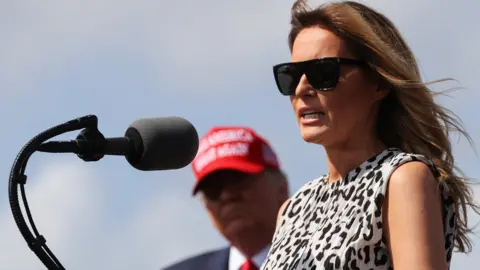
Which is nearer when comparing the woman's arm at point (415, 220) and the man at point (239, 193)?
the woman's arm at point (415, 220)

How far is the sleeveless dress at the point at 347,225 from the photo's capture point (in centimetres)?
505

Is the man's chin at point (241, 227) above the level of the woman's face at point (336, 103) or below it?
below

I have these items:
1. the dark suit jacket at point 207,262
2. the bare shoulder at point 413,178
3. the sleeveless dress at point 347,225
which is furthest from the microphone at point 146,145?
the dark suit jacket at point 207,262

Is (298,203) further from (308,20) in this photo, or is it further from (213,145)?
(213,145)

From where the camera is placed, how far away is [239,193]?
26.1ft

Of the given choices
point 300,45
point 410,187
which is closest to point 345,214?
point 410,187

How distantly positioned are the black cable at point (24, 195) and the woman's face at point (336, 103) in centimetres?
103

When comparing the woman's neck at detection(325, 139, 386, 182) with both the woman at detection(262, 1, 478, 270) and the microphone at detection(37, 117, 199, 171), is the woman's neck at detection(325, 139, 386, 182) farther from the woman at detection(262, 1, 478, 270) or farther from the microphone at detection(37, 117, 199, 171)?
the microphone at detection(37, 117, 199, 171)

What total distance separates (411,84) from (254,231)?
2598 mm

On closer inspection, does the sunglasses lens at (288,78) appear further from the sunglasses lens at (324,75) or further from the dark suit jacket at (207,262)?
the dark suit jacket at (207,262)

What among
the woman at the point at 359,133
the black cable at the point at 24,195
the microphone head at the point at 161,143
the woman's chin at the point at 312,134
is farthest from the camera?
the woman's chin at the point at 312,134

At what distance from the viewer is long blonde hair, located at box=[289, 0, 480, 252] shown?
211 inches

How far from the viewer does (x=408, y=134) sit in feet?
17.8

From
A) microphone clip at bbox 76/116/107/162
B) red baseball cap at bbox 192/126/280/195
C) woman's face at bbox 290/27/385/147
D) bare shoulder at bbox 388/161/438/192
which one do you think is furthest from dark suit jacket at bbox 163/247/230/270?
microphone clip at bbox 76/116/107/162
